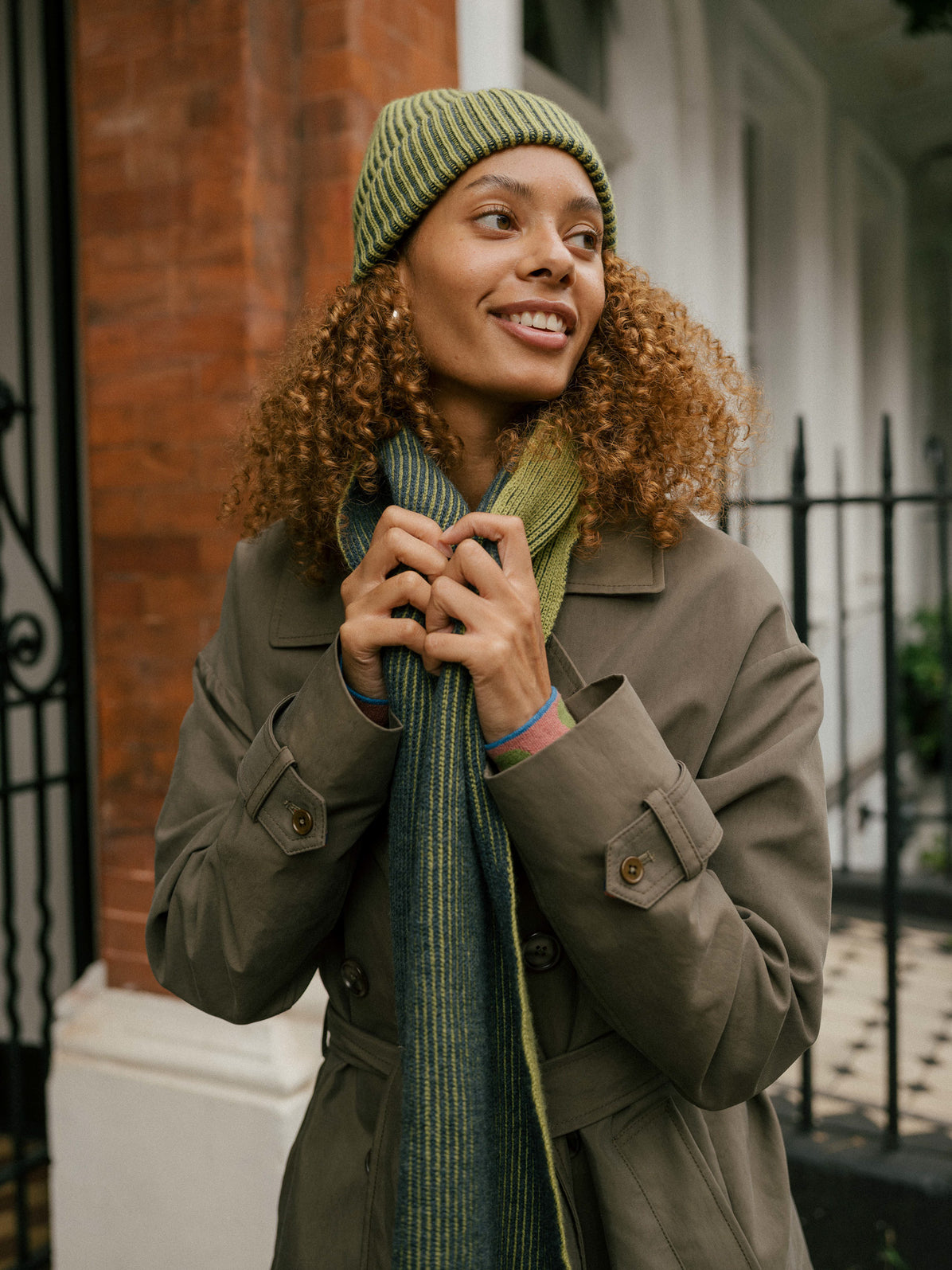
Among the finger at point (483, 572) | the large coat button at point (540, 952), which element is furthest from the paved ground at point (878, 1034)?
the finger at point (483, 572)

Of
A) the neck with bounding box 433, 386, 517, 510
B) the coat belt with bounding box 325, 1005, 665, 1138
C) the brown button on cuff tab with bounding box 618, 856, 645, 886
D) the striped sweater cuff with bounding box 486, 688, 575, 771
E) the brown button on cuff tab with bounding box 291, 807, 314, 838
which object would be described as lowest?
the coat belt with bounding box 325, 1005, 665, 1138

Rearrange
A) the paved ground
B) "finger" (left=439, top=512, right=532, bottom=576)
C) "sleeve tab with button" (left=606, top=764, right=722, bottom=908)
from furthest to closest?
the paved ground
"finger" (left=439, top=512, right=532, bottom=576)
"sleeve tab with button" (left=606, top=764, right=722, bottom=908)

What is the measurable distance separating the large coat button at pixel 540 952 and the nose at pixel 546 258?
2.58 feet

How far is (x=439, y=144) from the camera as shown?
1353 millimetres

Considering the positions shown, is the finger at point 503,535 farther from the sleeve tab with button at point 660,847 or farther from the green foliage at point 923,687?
the green foliage at point 923,687

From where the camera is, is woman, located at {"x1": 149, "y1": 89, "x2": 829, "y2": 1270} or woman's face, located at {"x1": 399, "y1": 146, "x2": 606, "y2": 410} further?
woman's face, located at {"x1": 399, "y1": 146, "x2": 606, "y2": 410}

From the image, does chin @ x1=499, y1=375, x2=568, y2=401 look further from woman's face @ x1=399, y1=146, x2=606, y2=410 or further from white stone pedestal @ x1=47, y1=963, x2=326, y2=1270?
white stone pedestal @ x1=47, y1=963, x2=326, y2=1270

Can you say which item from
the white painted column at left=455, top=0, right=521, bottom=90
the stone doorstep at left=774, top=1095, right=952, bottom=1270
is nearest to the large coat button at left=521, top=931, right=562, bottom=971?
the stone doorstep at left=774, top=1095, right=952, bottom=1270

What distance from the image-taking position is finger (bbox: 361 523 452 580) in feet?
3.89

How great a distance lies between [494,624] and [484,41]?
237cm

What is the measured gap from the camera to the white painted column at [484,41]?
9.49ft

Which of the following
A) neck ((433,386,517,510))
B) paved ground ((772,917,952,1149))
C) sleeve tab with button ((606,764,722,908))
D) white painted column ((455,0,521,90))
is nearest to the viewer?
sleeve tab with button ((606,764,722,908))

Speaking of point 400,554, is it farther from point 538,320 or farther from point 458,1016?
point 458,1016

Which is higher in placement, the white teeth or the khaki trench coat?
the white teeth
